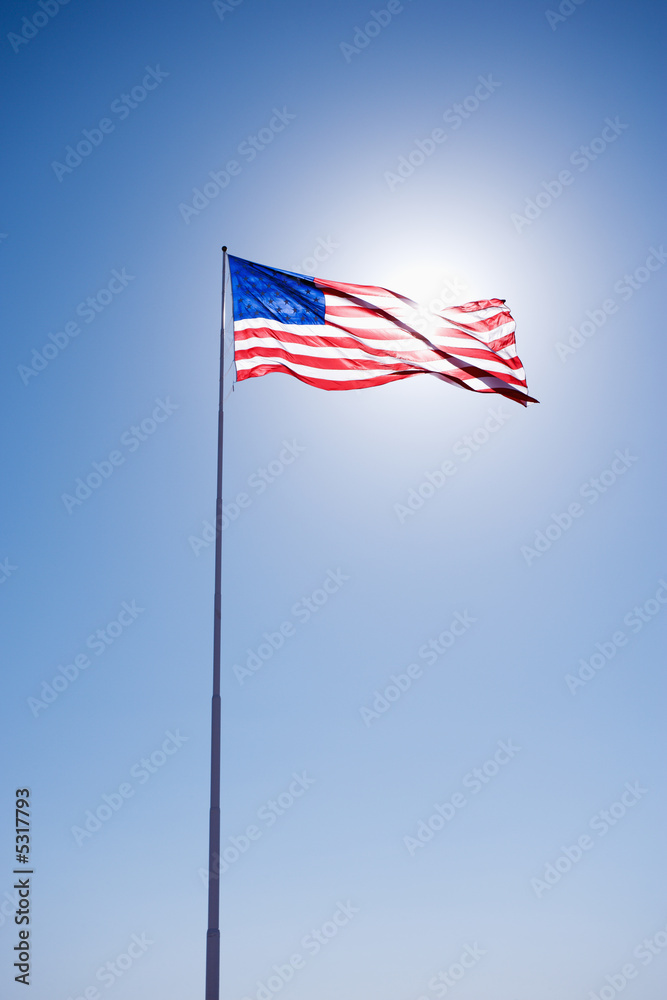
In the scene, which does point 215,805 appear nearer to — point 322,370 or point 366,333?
point 322,370

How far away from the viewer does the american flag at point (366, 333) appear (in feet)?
64.6

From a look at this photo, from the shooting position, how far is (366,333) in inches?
806

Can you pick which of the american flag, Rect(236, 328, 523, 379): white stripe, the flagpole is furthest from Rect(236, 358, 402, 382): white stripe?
the flagpole

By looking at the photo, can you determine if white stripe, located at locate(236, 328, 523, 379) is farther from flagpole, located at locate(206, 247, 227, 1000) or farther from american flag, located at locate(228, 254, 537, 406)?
flagpole, located at locate(206, 247, 227, 1000)

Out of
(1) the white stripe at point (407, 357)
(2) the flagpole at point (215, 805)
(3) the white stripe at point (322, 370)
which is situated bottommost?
(2) the flagpole at point (215, 805)

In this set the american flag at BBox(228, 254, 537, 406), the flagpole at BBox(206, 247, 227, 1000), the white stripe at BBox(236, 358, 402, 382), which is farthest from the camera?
the american flag at BBox(228, 254, 537, 406)

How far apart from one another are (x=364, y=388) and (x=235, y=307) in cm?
355

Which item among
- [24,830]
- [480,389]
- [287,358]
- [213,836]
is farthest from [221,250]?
[24,830]

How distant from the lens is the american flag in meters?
19.7

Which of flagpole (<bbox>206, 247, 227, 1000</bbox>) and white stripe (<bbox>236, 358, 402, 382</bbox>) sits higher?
white stripe (<bbox>236, 358, 402, 382</bbox>)

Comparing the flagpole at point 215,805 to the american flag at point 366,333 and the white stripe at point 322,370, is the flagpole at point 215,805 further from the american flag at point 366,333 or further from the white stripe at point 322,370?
the american flag at point 366,333

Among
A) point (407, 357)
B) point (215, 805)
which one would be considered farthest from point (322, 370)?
point (215, 805)

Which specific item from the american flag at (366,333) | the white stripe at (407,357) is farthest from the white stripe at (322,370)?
the white stripe at (407,357)

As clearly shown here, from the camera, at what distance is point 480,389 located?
2028 centimetres
